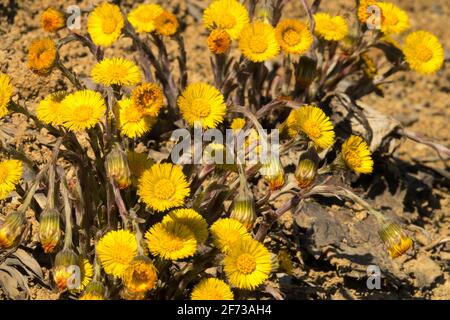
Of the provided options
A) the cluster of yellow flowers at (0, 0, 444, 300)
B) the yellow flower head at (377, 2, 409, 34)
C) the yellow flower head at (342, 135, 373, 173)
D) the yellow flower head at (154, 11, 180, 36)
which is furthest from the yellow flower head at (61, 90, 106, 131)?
the yellow flower head at (377, 2, 409, 34)

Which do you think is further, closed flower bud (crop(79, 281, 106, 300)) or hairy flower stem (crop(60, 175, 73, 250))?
hairy flower stem (crop(60, 175, 73, 250))

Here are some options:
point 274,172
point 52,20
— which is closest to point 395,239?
point 274,172

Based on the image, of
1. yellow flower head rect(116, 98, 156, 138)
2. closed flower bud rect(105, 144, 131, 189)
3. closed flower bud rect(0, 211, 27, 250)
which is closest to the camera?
closed flower bud rect(0, 211, 27, 250)

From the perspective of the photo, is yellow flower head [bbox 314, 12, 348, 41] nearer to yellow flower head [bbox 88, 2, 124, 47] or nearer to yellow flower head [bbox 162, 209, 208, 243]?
yellow flower head [bbox 88, 2, 124, 47]

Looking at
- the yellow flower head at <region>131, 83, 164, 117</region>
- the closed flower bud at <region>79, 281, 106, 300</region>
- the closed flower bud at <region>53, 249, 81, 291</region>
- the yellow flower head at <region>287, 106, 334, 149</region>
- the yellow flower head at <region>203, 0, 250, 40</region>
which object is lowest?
the closed flower bud at <region>79, 281, 106, 300</region>

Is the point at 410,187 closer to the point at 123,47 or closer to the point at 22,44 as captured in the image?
the point at 123,47

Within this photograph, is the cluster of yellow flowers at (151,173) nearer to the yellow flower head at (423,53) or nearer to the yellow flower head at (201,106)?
the yellow flower head at (201,106)

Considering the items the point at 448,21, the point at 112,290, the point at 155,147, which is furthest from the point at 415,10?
the point at 112,290

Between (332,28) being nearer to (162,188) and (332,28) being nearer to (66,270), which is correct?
(162,188)
